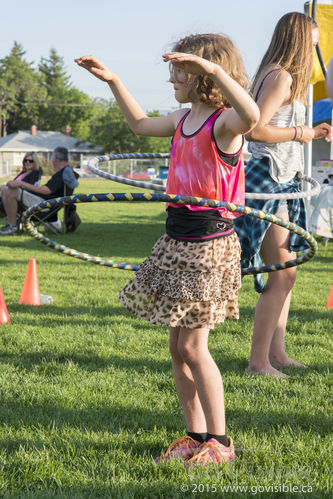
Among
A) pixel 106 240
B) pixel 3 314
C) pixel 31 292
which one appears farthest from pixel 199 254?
pixel 106 240

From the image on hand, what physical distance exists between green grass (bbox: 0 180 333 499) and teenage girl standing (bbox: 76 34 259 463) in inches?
8.7

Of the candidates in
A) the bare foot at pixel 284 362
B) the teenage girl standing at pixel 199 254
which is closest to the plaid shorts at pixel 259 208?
the bare foot at pixel 284 362

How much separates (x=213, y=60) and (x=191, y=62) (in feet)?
1.38

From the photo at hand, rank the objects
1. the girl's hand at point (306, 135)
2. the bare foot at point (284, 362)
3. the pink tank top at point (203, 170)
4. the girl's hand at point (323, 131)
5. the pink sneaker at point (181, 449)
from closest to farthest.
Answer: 1. the pink tank top at point (203, 170)
2. the pink sneaker at point (181, 449)
3. the girl's hand at point (306, 135)
4. the girl's hand at point (323, 131)
5. the bare foot at point (284, 362)

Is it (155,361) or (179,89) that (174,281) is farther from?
(155,361)

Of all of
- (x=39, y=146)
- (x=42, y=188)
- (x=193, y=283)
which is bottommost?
(x=193, y=283)

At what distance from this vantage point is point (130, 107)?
3.33 meters

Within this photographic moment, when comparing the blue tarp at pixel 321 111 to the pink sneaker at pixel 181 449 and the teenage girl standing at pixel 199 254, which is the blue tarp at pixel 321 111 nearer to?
the teenage girl standing at pixel 199 254

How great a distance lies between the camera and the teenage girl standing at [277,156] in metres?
3.67

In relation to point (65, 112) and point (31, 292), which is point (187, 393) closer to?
point (31, 292)

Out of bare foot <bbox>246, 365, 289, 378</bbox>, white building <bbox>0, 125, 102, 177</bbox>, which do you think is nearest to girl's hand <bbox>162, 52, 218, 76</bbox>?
bare foot <bbox>246, 365, 289, 378</bbox>

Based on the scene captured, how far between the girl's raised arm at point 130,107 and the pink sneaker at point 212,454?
1611mm

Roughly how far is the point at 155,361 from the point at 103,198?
1879 millimetres

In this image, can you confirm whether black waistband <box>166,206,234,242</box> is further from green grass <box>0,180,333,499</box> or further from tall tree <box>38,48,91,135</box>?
tall tree <box>38,48,91,135</box>
